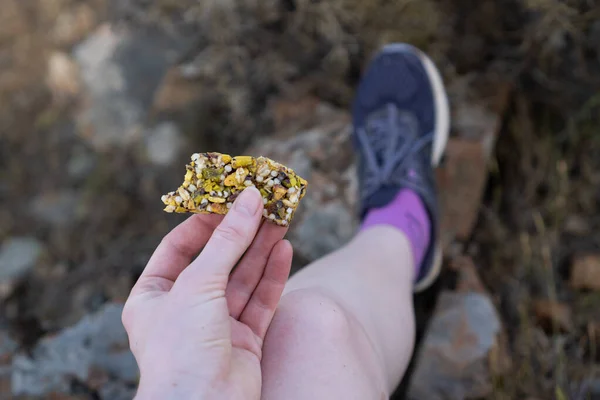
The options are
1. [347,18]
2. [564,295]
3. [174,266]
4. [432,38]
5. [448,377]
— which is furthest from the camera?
[432,38]

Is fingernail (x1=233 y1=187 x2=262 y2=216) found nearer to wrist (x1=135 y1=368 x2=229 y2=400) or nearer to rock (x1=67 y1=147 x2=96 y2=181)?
wrist (x1=135 y1=368 x2=229 y2=400)

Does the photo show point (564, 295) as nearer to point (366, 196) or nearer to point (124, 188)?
point (366, 196)

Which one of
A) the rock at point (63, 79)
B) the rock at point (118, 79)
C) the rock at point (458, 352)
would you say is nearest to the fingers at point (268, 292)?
the rock at point (458, 352)

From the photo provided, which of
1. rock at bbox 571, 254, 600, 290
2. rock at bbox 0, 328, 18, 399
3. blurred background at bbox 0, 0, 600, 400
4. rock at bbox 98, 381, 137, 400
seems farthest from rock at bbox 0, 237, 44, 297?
rock at bbox 571, 254, 600, 290

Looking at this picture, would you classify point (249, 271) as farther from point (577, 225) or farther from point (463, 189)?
point (577, 225)

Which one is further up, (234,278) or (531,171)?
(234,278)

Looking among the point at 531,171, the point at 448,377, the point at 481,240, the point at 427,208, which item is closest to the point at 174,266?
the point at 448,377

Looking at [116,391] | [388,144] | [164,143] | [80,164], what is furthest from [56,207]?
[388,144]

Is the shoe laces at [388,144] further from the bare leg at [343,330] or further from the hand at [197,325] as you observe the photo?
the hand at [197,325]
